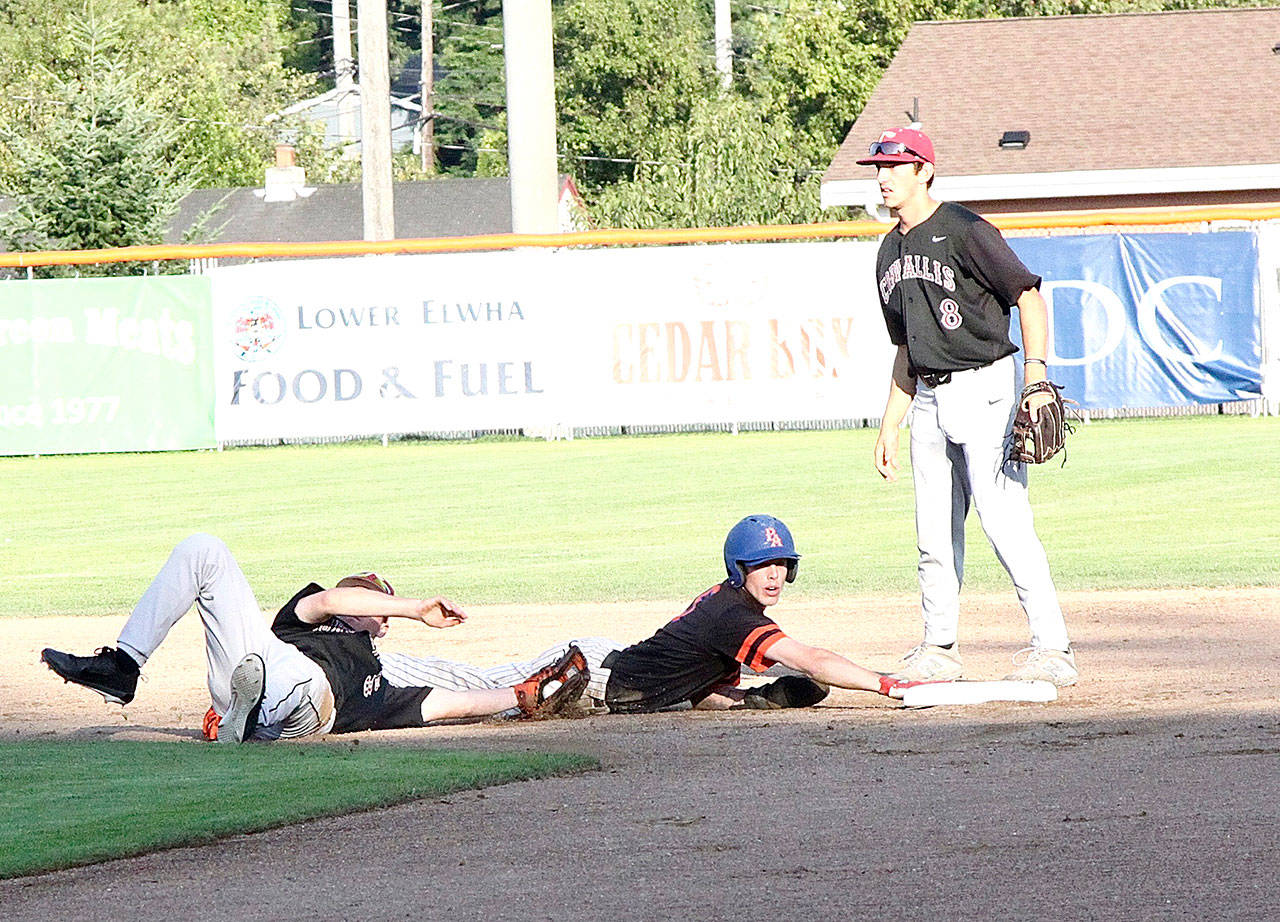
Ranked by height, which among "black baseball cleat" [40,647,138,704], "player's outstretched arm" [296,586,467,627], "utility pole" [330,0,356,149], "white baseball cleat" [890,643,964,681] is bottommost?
"white baseball cleat" [890,643,964,681]

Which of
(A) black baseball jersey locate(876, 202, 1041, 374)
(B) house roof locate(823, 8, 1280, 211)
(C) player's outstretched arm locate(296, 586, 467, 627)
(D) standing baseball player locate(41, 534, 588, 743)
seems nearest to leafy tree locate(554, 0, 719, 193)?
(B) house roof locate(823, 8, 1280, 211)

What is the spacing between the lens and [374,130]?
23547 mm

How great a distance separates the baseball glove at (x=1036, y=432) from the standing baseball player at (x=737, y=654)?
87 cm

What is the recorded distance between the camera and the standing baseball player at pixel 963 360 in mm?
6598

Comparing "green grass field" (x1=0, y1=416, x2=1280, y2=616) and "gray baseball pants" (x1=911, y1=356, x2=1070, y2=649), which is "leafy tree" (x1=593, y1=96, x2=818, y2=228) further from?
"gray baseball pants" (x1=911, y1=356, x2=1070, y2=649)

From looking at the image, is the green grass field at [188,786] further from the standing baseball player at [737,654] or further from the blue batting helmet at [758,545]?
the blue batting helmet at [758,545]

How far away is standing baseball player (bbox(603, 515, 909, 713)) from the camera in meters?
6.37

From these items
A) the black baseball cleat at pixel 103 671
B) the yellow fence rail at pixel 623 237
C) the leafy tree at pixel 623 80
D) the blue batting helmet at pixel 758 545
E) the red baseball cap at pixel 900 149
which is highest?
the leafy tree at pixel 623 80

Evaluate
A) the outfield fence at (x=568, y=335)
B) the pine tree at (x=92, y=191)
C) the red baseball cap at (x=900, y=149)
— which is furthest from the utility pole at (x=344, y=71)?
the red baseball cap at (x=900, y=149)

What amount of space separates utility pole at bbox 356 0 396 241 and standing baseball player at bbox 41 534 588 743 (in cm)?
1677

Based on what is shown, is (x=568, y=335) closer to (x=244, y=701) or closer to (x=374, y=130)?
(x=374, y=130)

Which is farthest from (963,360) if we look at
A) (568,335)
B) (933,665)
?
(568,335)

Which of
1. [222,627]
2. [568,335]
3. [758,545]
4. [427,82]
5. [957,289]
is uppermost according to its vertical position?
[427,82]

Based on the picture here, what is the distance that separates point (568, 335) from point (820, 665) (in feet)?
42.3
